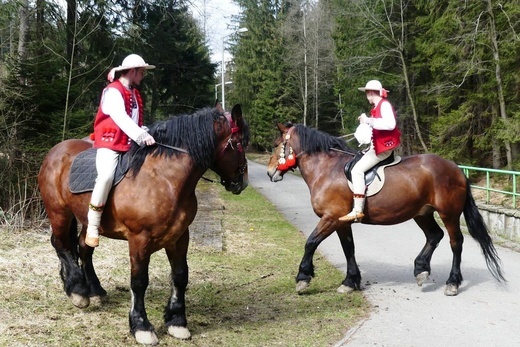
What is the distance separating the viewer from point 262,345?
4.52 metres

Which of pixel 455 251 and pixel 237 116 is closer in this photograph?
pixel 237 116

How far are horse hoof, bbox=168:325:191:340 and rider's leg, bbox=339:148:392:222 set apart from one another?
248cm

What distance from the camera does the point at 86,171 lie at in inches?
185

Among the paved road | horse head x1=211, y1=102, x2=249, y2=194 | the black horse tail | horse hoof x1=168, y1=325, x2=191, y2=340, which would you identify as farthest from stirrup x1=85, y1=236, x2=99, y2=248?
the black horse tail

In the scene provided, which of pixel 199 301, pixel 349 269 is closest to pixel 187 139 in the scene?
pixel 199 301

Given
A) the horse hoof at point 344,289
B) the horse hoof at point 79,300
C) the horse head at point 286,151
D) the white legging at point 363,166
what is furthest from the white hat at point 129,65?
the horse hoof at point 344,289

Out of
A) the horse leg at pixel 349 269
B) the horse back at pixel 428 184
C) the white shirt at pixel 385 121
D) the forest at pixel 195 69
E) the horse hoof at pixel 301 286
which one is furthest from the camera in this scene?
the forest at pixel 195 69

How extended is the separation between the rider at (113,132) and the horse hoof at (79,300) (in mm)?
1007

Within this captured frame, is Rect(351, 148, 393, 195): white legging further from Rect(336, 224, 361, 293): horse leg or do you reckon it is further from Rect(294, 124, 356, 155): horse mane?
Rect(336, 224, 361, 293): horse leg

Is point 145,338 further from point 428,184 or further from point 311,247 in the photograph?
point 428,184

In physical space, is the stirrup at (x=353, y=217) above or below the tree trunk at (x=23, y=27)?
below

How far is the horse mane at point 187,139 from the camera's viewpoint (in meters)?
4.50

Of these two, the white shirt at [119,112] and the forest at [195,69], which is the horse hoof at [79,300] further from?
the forest at [195,69]

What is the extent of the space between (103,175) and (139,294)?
1.14 metres
